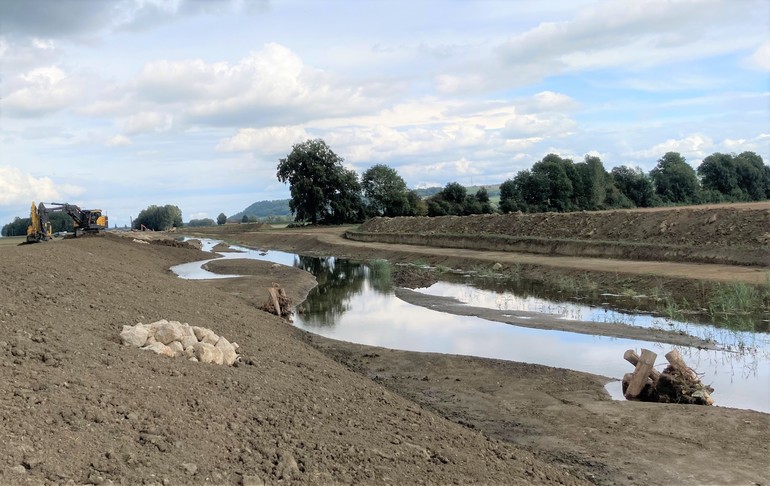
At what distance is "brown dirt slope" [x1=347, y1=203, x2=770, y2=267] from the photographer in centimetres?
2611

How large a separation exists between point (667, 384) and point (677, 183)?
75592 millimetres

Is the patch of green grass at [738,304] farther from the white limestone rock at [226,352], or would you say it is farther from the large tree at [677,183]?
the large tree at [677,183]

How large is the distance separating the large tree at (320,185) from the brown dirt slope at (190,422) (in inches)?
3025

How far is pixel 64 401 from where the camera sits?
18.6ft

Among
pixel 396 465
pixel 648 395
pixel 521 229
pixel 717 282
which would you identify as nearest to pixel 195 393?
pixel 396 465

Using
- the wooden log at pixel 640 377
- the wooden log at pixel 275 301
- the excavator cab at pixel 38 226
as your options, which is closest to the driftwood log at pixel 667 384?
the wooden log at pixel 640 377

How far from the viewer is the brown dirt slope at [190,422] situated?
16.4ft

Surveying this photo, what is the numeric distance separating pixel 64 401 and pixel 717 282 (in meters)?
20.6

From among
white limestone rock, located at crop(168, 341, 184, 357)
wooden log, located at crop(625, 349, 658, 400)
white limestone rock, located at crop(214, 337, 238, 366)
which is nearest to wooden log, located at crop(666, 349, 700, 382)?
wooden log, located at crop(625, 349, 658, 400)

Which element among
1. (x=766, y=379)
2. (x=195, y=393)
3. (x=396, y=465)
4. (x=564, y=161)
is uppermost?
(x=564, y=161)

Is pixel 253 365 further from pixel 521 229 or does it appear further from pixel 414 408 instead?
pixel 521 229

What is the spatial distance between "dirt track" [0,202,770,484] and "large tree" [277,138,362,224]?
7416 centimetres

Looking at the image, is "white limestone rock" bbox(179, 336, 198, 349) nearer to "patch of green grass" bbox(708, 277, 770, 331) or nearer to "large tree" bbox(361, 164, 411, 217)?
"patch of green grass" bbox(708, 277, 770, 331)

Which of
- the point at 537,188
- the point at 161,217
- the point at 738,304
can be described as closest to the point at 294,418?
the point at 738,304
